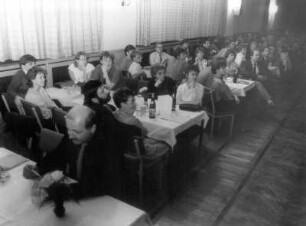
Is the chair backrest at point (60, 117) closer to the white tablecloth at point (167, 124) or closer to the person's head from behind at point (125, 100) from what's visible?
the person's head from behind at point (125, 100)

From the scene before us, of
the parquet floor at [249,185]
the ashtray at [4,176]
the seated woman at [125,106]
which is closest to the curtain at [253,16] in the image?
the parquet floor at [249,185]

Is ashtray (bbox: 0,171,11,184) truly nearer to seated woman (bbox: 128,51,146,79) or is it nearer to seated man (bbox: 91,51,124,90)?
seated man (bbox: 91,51,124,90)

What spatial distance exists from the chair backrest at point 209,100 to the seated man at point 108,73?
1388 mm

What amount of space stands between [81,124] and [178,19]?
7.68 m

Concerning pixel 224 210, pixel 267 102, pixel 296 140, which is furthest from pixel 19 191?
pixel 267 102

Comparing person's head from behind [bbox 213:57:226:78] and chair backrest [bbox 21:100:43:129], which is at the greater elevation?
person's head from behind [bbox 213:57:226:78]

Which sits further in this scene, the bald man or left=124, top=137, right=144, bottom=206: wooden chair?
left=124, top=137, right=144, bottom=206: wooden chair

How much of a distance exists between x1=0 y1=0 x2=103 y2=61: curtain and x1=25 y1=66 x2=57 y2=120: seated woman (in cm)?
107

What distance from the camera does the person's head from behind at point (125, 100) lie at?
10.9ft

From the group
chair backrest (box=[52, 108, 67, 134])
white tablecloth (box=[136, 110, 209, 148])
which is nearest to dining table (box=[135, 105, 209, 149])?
white tablecloth (box=[136, 110, 209, 148])

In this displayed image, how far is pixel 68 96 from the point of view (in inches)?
182

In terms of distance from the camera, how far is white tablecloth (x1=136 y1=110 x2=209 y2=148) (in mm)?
3604

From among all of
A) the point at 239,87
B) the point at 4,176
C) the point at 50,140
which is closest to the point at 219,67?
the point at 239,87

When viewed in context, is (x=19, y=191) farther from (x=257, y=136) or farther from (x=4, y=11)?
(x=257, y=136)
